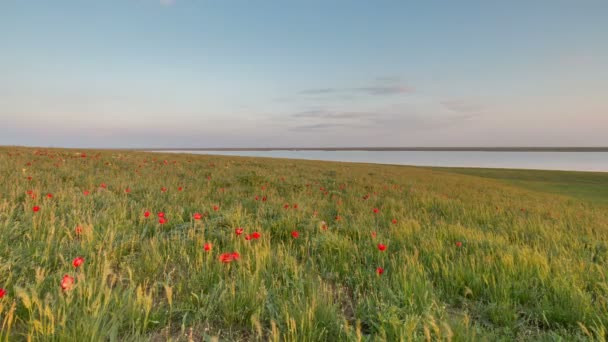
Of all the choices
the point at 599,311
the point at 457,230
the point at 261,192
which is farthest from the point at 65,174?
the point at 599,311

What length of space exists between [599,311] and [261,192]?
19.9 ft

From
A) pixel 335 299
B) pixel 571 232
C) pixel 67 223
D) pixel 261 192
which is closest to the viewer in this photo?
pixel 335 299

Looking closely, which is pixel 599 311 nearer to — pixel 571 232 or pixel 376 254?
pixel 376 254

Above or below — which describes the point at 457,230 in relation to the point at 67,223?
below

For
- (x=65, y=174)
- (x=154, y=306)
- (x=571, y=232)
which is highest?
(x=65, y=174)

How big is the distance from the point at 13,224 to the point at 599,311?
6.07 metres

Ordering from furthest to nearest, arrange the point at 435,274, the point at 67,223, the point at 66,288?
the point at 67,223 < the point at 435,274 < the point at 66,288

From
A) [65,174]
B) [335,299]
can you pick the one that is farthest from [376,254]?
[65,174]

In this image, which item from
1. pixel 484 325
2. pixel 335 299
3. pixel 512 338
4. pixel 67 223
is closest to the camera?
pixel 512 338

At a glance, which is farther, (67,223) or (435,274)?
(67,223)

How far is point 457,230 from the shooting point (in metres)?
4.20

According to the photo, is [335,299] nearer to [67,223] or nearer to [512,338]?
[512,338]

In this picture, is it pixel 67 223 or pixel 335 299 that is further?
pixel 67 223

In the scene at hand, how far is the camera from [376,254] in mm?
3186
